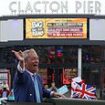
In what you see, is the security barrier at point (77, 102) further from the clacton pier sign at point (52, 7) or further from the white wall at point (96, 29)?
the clacton pier sign at point (52, 7)

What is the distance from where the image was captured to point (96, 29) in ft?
81.0

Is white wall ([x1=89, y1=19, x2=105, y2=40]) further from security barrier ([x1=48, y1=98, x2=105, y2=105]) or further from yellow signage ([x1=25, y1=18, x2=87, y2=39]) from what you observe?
security barrier ([x1=48, y1=98, x2=105, y2=105])

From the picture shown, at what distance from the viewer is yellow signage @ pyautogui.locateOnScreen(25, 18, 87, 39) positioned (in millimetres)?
24766

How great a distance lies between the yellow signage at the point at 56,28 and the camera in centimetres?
2477

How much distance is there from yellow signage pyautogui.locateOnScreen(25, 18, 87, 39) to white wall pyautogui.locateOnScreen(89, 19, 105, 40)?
295mm

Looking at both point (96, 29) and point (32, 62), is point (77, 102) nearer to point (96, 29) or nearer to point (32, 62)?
point (32, 62)

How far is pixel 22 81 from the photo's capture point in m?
6.02

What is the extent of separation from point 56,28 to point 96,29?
175cm

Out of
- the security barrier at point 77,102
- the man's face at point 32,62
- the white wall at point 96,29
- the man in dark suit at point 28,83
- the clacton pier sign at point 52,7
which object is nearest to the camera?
the security barrier at point 77,102

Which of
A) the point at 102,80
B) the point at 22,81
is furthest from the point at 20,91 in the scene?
the point at 102,80

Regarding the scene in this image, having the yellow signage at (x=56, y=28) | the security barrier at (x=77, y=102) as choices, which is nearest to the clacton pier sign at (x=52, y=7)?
the yellow signage at (x=56, y=28)

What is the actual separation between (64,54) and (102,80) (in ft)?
6.58

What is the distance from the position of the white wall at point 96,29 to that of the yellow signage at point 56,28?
30cm

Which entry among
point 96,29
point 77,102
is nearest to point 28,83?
point 77,102
